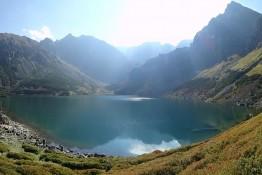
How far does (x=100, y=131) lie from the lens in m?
155

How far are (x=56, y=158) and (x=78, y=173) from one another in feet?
37.5

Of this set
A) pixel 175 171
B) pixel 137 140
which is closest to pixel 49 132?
pixel 137 140

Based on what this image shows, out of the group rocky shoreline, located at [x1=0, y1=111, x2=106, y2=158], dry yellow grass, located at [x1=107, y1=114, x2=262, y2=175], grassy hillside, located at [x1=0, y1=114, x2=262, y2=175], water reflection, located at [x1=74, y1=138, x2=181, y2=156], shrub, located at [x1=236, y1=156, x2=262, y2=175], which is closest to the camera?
shrub, located at [x1=236, y1=156, x2=262, y2=175]

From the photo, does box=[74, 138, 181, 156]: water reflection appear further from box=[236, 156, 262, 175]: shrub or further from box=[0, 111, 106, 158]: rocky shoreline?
box=[236, 156, 262, 175]: shrub

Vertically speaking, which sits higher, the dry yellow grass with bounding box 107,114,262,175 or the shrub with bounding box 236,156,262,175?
the dry yellow grass with bounding box 107,114,262,175

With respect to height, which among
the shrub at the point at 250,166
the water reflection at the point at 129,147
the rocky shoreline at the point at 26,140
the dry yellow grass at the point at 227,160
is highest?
the water reflection at the point at 129,147

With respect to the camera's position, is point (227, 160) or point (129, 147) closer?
point (227, 160)

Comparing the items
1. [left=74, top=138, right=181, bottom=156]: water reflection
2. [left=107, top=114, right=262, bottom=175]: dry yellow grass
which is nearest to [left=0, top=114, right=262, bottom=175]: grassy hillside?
[left=107, top=114, right=262, bottom=175]: dry yellow grass

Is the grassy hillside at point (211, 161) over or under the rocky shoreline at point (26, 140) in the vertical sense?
under

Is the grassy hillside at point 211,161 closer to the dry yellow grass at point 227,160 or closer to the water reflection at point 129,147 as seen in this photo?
the dry yellow grass at point 227,160

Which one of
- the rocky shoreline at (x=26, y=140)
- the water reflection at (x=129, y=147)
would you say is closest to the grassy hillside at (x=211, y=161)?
the rocky shoreline at (x=26, y=140)

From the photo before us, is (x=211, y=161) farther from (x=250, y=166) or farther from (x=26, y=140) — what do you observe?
(x=26, y=140)

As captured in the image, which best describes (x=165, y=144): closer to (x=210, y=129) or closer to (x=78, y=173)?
(x=210, y=129)

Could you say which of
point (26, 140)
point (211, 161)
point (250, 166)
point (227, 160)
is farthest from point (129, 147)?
point (250, 166)
